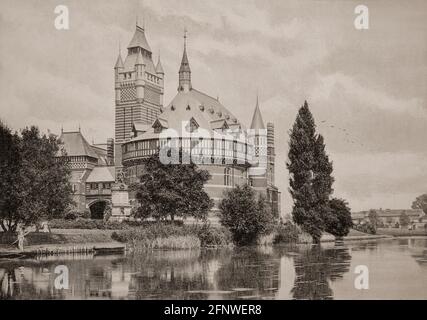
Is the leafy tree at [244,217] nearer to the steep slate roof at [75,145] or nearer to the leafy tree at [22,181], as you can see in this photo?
the leafy tree at [22,181]

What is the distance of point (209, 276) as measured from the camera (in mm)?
18719

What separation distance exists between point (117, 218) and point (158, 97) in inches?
1100

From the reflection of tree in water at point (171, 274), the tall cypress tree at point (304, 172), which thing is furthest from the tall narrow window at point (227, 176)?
the reflection of tree in water at point (171, 274)

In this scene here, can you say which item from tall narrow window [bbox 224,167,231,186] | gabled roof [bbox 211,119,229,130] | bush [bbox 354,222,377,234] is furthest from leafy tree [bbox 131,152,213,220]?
bush [bbox 354,222,377,234]

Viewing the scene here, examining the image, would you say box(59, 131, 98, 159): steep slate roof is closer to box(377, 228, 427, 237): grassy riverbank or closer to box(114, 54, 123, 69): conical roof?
box(114, 54, 123, 69): conical roof

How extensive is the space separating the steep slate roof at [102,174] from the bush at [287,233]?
86.8 feet

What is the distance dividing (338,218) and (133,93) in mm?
29777

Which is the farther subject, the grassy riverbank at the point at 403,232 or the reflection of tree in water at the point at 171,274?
the grassy riverbank at the point at 403,232

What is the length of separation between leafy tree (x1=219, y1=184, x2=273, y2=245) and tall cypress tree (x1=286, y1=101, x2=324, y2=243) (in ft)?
6.23

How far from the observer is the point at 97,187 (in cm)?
5891

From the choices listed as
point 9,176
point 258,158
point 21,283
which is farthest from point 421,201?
point 258,158

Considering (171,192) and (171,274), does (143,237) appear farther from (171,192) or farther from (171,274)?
(171,274)

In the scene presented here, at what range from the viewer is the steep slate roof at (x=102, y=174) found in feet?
194
